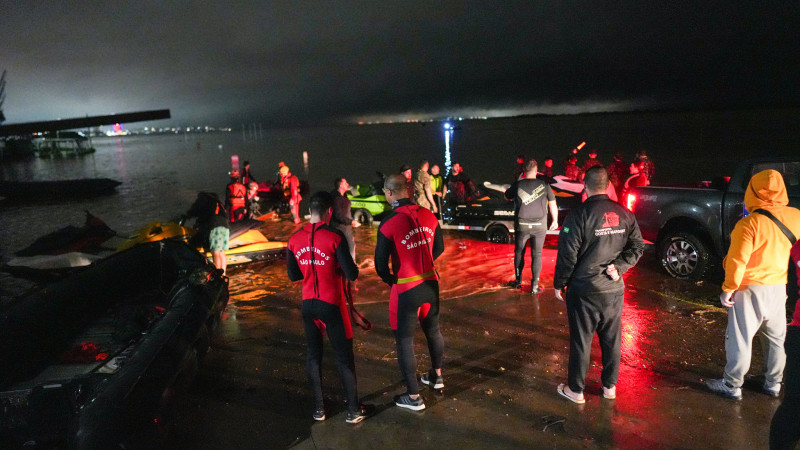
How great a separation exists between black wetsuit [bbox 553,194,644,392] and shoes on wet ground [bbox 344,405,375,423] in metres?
1.74

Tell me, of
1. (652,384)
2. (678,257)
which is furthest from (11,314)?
(678,257)

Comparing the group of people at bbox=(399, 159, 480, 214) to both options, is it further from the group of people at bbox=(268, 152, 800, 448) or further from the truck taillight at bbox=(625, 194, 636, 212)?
the group of people at bbox=(268, 152, 800, 448)

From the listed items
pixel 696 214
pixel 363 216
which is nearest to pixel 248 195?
pixel 363 216

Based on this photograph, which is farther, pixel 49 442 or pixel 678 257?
pixel 678 257

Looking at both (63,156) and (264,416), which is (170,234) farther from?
(63,156)

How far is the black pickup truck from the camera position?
614cm

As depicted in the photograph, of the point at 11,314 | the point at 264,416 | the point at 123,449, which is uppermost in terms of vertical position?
the point at 11,314

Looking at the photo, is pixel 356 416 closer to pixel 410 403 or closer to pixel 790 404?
pixel 410 403

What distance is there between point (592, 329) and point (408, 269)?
5.00ft

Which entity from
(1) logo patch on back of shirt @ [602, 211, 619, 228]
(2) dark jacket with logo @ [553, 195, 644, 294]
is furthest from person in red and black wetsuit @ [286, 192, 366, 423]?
(1) logo patch on back of shirt @ [602, 211, 619, 228]

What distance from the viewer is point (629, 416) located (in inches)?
148

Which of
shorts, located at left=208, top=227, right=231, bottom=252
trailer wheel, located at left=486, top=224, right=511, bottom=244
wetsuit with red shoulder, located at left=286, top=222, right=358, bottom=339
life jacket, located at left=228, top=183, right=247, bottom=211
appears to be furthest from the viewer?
life jacket, located at left=228, top=183, right=247, bottom=211

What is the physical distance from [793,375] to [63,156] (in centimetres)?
9202

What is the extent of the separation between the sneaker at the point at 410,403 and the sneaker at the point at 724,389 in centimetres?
244
